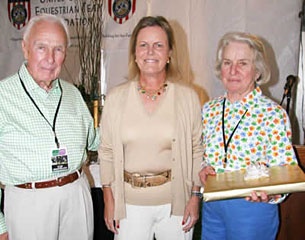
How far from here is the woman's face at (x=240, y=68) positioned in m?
1.39

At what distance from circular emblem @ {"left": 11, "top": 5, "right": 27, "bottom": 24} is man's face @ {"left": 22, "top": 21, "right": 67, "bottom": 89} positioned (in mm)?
2646

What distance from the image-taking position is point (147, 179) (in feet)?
4.89

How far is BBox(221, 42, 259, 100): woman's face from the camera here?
139 centimetres

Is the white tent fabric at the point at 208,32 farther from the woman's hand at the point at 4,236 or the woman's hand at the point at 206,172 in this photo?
the woman's hand at the point at 4,236

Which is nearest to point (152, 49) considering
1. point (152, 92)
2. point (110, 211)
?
point (152, 92)

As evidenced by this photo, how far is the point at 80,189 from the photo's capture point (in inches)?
60.4

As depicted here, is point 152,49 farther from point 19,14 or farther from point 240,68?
point 19,14

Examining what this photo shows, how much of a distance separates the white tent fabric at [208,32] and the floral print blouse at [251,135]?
65.4 inches

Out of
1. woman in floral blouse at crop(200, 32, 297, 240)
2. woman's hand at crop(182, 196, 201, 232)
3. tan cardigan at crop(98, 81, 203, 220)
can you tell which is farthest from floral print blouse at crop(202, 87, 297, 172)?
woman's hand at crop(182, 196, 201, 232)

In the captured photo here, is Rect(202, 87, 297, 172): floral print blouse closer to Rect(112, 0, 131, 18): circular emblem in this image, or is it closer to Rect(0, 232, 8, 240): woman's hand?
Rect(0, 232, 8, 240): woman's hand

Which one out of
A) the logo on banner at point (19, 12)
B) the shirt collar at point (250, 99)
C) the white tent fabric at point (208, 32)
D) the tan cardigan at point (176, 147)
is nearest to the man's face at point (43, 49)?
the tan cardigan at point (176, 147)

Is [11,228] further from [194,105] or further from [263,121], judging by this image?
[263,121]

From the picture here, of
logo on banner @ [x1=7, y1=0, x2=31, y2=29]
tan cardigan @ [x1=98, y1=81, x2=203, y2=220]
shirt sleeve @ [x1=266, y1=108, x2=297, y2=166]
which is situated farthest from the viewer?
logo on banner @ [x1=7, y1=0, x2=31, y2=29]

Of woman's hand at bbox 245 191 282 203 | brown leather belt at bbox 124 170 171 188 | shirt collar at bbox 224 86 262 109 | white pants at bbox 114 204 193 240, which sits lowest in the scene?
white pants at bbox 114 204 193 240
